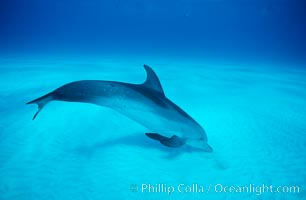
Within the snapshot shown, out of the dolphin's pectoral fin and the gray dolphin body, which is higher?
the gray dolphin body

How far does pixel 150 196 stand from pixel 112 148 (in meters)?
1.52

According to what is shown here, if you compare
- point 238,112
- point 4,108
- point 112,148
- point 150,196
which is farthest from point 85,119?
point 238,112

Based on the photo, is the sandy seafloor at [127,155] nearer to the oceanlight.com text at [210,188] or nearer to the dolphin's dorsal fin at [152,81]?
the oceanlight.com text at [210,188]

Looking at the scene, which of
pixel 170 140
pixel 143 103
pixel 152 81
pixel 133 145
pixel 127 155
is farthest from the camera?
pixel 133 145

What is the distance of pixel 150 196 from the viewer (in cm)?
321

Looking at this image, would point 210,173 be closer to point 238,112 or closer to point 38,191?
point 38,191

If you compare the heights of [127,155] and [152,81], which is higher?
[152,81]

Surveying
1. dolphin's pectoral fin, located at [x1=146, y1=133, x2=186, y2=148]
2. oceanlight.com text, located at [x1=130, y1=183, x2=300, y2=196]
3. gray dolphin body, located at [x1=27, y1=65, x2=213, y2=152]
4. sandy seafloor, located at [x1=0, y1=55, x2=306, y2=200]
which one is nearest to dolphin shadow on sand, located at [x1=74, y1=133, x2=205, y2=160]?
sandy seafloor, located at [x1=0, y1=55, x2=306, y2=200]

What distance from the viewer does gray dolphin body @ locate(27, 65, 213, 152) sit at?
317 centimetres

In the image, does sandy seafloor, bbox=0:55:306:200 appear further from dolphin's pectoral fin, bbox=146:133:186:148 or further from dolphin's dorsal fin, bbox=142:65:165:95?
dolphin's dorsal fin, bbox=142:65:165:95

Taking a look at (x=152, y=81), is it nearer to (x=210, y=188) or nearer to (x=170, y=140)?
(x=170, y=140)

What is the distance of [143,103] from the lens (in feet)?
11.5

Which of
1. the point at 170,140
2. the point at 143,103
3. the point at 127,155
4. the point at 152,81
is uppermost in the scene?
the point at 152,81

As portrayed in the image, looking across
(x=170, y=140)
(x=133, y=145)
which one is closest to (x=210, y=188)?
(x=170, y=140)
